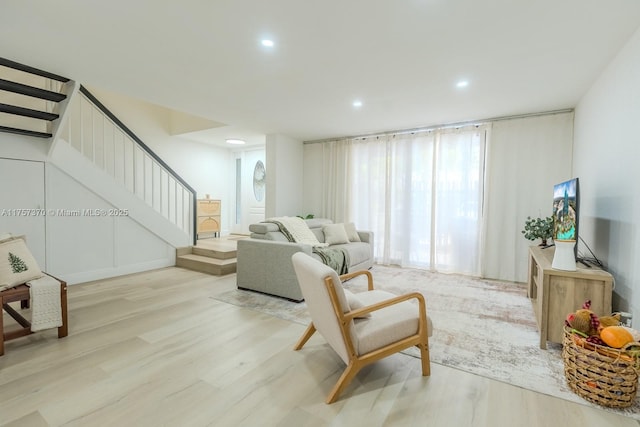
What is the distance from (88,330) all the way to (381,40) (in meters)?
3.45

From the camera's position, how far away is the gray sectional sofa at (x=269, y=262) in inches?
132

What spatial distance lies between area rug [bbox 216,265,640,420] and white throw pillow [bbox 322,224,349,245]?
0.72 metres

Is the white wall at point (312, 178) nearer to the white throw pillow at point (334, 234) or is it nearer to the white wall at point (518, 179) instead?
the white throw pillow at point (334, 234)

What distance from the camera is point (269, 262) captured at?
351cm

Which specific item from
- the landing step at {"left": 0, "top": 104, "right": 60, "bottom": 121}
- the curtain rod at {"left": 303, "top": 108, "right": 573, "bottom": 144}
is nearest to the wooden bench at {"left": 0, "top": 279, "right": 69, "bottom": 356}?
the landing step at {"left": 0, "top": 104, "right": 60, "bottom": 121}

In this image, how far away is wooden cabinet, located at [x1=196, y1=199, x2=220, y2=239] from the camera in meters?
6.19

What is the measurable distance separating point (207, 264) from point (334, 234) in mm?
2051

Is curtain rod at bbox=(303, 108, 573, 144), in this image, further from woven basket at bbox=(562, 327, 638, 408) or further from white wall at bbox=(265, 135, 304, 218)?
woven basket at bbox=(562, 327, 638, 408)

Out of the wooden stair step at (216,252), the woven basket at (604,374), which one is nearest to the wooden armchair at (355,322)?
the woven basket at (604,374)

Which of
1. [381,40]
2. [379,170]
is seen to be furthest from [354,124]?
[381,40]

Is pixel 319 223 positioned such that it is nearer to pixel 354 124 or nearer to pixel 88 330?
pixel 354 124

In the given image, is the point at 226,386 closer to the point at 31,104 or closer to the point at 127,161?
the point at 31,104

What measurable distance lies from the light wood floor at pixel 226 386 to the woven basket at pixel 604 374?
10cm

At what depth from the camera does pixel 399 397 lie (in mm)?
1740
